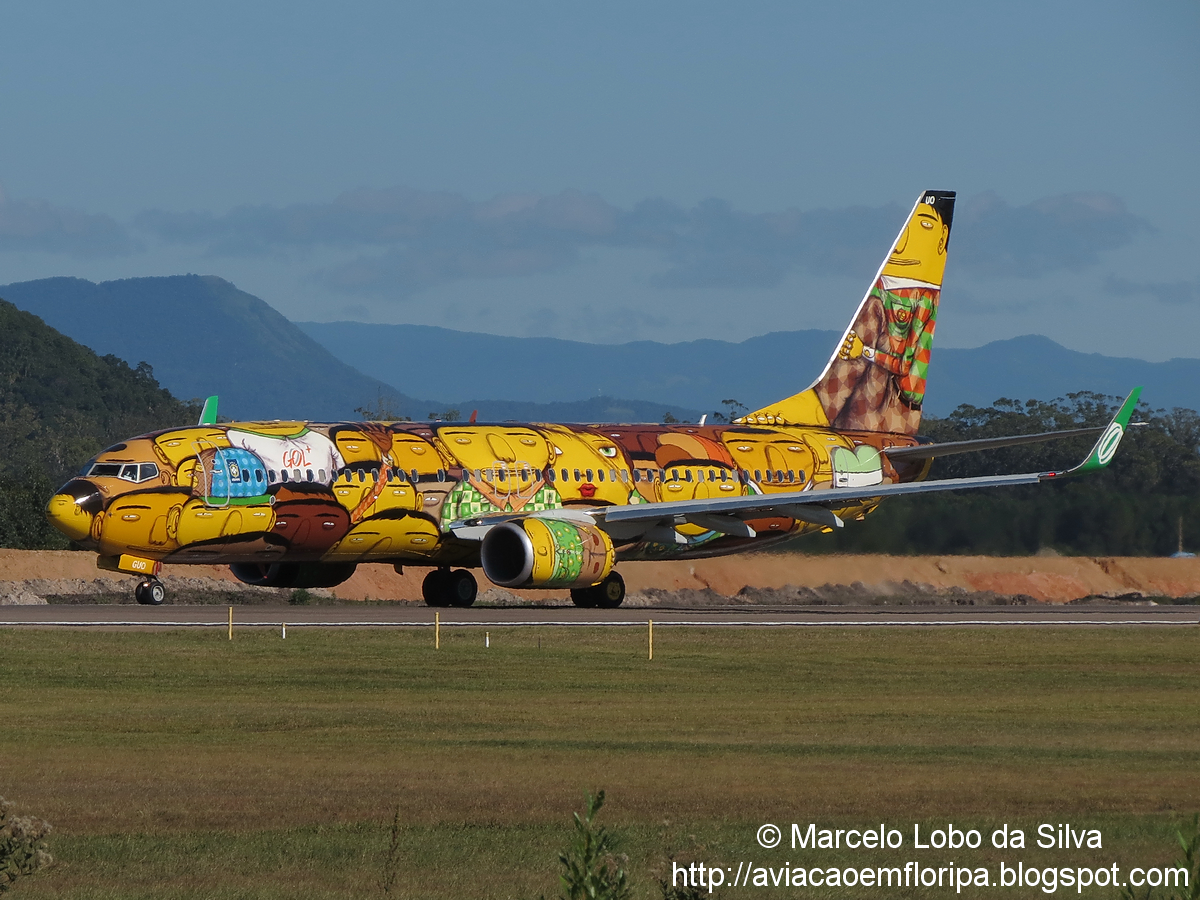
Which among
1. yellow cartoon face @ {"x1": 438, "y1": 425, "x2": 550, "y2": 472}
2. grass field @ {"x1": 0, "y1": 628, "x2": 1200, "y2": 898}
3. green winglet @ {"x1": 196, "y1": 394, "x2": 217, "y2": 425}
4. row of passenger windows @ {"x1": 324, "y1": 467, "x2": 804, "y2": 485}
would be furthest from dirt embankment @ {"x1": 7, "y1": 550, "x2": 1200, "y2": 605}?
grass field @ {"x1": 0, "y1": 628, "x2": 1200, "y2": 898}

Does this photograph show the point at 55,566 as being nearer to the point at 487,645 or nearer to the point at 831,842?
the point at 487,645

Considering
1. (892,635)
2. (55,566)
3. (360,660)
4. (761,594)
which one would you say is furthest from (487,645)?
(55,566)

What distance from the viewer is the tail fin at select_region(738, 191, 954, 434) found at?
5156 centimetres

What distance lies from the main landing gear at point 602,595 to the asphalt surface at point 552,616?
1.08 ft

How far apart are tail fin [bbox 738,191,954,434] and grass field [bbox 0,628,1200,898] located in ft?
65.7

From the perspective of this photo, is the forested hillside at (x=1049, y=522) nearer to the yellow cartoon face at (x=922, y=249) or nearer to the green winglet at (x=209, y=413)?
the yellow cartoon face at (x=922, y=249)

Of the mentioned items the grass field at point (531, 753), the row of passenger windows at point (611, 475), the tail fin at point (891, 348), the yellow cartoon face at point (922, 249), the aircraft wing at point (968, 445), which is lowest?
the grass field at point (531, 753)

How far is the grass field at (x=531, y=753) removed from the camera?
14.0 meters

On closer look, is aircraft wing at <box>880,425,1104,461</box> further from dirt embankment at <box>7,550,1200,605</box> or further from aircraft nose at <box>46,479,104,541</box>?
aircraft nose at <box>46,479,104,541</box>

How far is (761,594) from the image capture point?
52.2m

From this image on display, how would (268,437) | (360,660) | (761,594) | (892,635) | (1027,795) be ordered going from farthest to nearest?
(761,594) → (268,437) → (892,635) → (360,660) → (1027,795)

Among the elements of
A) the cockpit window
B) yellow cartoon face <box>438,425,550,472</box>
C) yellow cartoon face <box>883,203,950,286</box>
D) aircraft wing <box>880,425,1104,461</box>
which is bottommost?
the cockpit window

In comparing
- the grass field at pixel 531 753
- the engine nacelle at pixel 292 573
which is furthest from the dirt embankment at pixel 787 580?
the grass field at pixel 531 753

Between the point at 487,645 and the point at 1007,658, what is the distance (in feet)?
29.3
